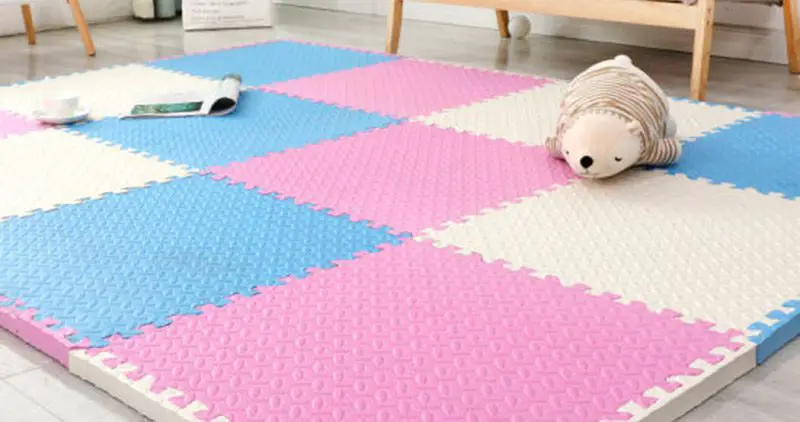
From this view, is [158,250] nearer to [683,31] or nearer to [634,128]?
[634,128]

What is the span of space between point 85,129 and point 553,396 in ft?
4.87

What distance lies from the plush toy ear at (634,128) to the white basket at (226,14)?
236cm

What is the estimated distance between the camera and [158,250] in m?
1.52

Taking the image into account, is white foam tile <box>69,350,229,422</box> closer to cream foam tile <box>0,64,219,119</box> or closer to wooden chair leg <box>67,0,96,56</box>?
cream foam tile <box>0,64,219,119</box>

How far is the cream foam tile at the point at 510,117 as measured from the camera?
218cm

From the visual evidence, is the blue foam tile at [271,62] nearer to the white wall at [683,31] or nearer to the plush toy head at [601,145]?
the white wall at [683,31]

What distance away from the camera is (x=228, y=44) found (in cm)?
347

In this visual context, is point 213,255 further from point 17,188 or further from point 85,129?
point 85,129

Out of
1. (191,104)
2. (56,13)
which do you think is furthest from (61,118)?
(56,13)

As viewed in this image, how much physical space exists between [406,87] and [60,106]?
0.88 metres

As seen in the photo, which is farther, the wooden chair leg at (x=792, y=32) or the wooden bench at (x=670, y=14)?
the wooden chair leg at (x=792, y=32)

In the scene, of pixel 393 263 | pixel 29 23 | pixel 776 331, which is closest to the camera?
pixel 776 331

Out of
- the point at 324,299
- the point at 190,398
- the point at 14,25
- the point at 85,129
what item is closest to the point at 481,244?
the point at 324,299

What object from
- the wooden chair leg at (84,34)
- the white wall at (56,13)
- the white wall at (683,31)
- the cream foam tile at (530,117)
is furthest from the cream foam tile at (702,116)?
the white wall at (56,13)
